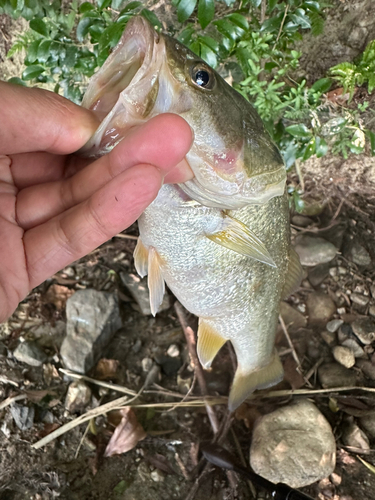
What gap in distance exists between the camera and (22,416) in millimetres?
2043

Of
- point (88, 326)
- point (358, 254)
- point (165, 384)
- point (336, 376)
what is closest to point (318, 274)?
point (358, 254)

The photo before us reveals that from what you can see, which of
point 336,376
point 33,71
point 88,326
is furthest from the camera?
point 336,376

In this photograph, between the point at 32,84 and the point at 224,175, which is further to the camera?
the point at 32,84

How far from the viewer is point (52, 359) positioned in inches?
89.5

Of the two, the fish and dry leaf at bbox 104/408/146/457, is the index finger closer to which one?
the fish

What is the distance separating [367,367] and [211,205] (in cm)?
179

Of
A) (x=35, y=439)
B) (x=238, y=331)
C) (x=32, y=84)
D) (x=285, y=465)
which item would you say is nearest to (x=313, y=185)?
(x=238, y=331)

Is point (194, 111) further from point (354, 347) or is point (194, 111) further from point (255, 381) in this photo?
point (354, 347)

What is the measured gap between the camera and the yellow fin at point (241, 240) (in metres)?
1.41

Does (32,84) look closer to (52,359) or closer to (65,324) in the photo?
(65,324)

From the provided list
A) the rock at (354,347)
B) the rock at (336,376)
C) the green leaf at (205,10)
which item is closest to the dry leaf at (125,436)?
the rock at (336,376)

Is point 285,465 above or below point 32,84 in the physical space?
below

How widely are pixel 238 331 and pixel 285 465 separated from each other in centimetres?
81

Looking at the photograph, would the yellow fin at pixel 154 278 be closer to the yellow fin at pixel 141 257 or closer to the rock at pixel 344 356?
the yellow fin at pixel 141 257
